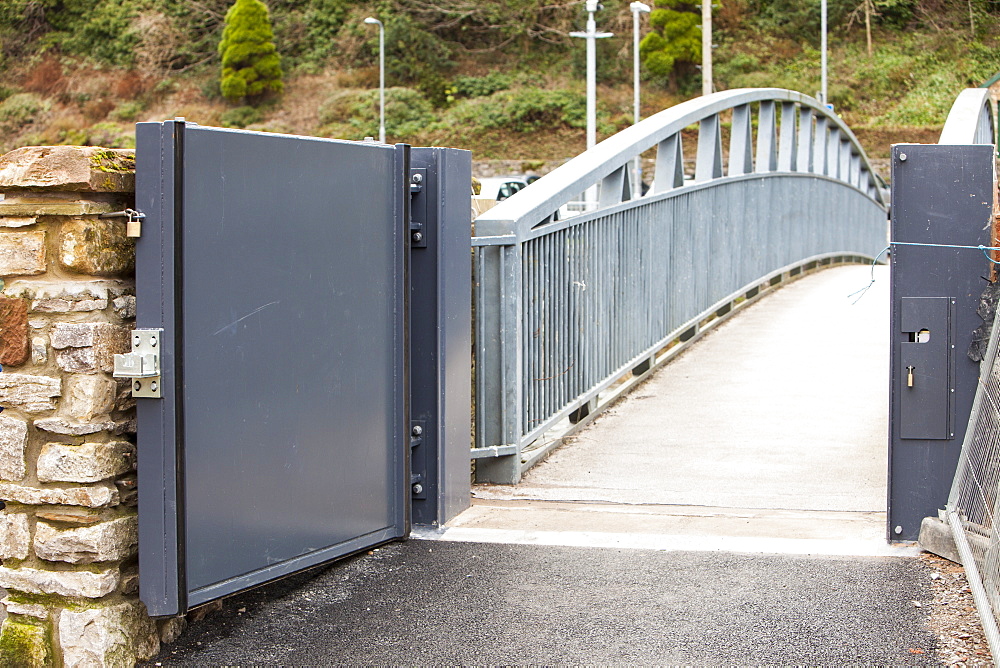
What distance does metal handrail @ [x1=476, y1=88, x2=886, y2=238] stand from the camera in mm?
6516

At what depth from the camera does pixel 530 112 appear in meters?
44.0

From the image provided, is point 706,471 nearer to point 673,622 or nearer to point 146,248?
point 673,622

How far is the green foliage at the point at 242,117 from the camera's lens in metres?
46.4

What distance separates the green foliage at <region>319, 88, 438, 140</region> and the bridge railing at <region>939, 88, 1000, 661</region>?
39647 millimetres

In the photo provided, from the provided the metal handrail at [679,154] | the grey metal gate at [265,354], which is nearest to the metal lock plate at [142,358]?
the grey metal gate at [265,354]

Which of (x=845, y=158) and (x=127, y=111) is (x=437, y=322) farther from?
(x=127, y=111)

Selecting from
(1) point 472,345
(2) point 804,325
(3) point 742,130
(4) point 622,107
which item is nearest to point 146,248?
(1) point 472,345

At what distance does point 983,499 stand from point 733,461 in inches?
103

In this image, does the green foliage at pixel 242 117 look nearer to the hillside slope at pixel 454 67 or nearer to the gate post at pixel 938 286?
the hillside slope at pixel 454 67

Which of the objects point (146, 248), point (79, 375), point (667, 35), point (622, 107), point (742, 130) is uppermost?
point (667, 35)

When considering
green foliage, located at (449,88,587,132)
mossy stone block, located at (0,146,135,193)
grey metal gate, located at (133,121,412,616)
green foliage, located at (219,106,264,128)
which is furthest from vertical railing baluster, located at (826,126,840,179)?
green foliage, located at (219,106,264,128)

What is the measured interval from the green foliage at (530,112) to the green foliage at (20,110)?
1788cm

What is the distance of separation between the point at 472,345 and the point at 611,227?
1945 mm

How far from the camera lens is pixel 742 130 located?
40.1 ft
